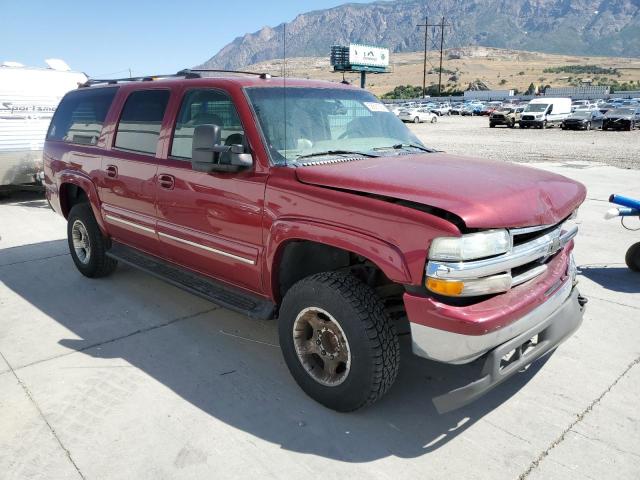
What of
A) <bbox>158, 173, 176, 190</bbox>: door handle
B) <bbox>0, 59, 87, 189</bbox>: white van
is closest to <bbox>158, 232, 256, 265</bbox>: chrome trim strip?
<bbox>158, 173, 176, 190</bbox>: door handle

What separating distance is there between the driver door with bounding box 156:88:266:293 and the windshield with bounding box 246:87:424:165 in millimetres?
205

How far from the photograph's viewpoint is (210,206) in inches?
146

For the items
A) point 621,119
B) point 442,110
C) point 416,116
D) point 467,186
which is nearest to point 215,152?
point 467,186

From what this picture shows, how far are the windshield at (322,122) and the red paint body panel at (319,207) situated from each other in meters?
0.10

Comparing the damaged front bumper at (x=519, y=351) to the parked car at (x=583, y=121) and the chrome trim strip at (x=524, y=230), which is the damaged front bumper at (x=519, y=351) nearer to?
the chrome trim strip at (x=524, y=230)

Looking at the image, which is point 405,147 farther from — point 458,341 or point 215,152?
point 458,341

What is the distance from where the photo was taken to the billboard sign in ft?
217

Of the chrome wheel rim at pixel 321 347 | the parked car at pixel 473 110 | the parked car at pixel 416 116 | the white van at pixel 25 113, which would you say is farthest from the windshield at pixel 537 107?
the chrome wheel rim at pixel 321 347

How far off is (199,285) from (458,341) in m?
2.10

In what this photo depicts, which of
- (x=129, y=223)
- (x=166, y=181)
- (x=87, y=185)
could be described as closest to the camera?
(x=166, y=181)

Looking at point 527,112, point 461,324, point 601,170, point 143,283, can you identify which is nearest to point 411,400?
point 461,324

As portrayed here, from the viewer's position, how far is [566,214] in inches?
123

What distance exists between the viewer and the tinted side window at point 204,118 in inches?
144

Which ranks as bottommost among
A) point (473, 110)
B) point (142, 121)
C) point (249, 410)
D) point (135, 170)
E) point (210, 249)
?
point (249, 410)
